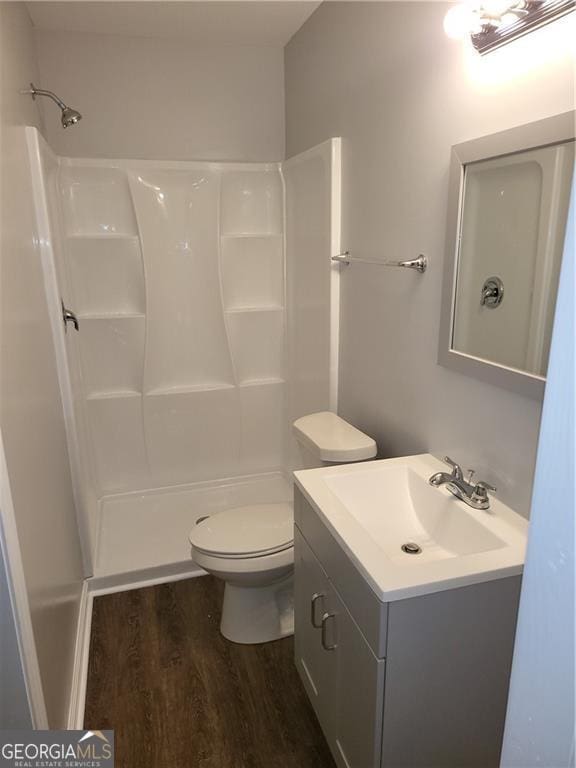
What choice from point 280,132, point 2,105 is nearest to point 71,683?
point 2,105

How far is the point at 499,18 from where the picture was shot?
1156mm

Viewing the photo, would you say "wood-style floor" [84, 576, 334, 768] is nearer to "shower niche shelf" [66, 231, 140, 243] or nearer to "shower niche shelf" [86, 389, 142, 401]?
"shower niche shelf" [86, 389, 142, 401]

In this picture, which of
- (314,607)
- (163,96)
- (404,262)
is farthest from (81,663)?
(163,96)

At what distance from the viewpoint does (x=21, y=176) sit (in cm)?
180

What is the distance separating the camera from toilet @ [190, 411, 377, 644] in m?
1.92

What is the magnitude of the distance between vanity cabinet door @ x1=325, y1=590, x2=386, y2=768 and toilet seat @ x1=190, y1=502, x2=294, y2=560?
54 centimetres

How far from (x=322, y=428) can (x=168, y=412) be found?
1.30 meters

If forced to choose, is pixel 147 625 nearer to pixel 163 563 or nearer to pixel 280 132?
pixel 163 563

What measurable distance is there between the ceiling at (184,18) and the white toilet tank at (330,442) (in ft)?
5.61

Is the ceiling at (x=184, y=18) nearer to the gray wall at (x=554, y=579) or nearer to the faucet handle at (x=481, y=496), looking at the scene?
the faucet handle at (x=481, y=496)

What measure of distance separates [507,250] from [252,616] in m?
1.61

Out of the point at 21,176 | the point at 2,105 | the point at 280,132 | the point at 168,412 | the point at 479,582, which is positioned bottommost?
the point at 168,412

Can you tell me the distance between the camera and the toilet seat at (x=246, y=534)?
1936mm

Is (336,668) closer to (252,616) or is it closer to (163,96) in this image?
(252,616)
